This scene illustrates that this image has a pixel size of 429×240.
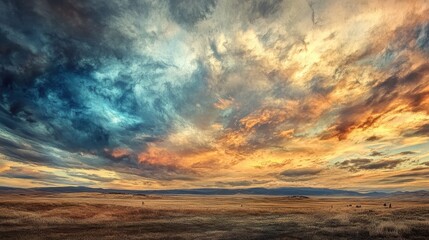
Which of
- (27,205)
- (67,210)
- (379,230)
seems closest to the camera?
(379,230)

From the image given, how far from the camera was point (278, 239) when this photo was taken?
98.0ft

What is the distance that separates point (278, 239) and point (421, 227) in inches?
737

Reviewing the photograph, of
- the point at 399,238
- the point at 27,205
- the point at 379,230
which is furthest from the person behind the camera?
the point at 27,205

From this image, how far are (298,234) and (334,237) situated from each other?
3864 millimetres

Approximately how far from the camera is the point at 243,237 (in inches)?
1229

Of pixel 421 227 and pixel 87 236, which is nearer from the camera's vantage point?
pixel 87 236

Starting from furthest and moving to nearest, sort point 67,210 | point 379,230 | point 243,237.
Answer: point 67,210 < point 379,230 < point 243,237

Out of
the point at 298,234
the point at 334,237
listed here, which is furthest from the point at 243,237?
the point at 334,237

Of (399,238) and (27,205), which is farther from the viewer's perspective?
(27,205)

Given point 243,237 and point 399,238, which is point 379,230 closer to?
point 399,238

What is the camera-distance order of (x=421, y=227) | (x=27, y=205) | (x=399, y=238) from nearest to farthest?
1. (x=399, y=238)
2. (x=421, y=227)
3. (x=27, y=205)

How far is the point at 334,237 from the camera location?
30312 mm

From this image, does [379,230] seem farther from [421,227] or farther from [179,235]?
[179,235]

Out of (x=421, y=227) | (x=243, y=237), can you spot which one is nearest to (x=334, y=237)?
(x=243, y=237)
